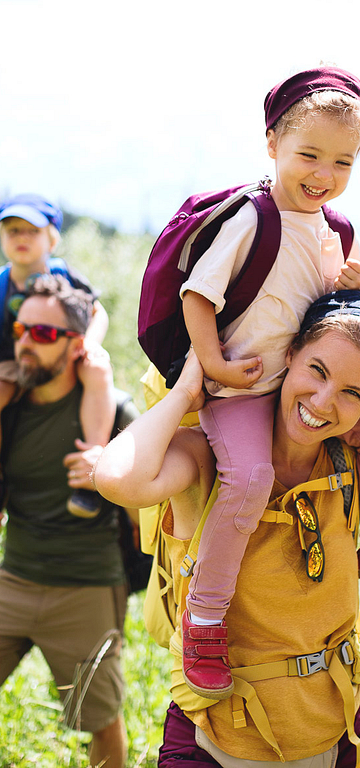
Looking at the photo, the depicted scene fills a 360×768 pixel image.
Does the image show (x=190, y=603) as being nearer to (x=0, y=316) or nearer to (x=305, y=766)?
(x=305, y=766)

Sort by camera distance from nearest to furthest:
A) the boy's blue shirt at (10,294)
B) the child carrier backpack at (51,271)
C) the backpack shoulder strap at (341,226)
Result: 1. the backpack shoulder strap at (341,226)
2. the boy's blue shirt at (10,294)
3. the child carrier backpack at (51,271)

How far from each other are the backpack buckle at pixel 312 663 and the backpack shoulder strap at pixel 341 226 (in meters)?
1.22

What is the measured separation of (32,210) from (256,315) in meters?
2.72

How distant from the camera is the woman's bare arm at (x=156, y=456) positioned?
1.84 metres

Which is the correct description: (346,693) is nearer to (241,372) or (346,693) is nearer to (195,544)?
(195,544)

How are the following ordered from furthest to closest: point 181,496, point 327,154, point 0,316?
point 0,316
point 181,496
point 327,154

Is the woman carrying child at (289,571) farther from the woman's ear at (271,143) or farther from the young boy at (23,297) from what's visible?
the young boy at (23,297)

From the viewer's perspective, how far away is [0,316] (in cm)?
397

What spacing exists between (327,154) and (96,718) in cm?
286

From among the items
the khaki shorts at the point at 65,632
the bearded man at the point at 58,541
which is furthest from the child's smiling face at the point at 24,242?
the khaki shorts at the point at 65,632

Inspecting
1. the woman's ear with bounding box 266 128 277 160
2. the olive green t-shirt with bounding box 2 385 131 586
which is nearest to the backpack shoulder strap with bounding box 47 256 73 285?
the olive green t-shirt with bounding box 2 385 131 586

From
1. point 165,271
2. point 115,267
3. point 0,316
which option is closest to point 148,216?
point 115,267

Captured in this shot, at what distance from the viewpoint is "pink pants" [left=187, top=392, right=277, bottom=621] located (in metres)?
1.92

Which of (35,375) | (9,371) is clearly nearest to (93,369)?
(35,375)
